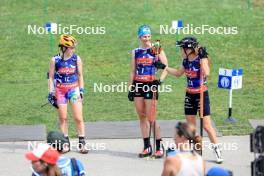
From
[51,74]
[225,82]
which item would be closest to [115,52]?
[225,82]

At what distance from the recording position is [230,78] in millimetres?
15227

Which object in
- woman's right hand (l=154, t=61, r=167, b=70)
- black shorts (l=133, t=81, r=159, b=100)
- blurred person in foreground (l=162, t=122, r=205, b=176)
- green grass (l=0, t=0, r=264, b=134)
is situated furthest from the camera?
green grass (l=0, t=0, r=264, b=134)

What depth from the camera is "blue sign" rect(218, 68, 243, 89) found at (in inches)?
599

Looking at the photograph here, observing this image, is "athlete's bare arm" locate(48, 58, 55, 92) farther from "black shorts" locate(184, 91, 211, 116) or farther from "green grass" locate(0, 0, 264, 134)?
"black shorts" locate(184, 91, 211, 116)

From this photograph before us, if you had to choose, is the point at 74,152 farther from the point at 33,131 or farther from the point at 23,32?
the point at 23,32

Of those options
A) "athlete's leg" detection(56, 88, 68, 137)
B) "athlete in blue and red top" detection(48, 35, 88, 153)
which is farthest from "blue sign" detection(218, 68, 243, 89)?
Result: "athlete's leg" detection(56, 88, 68, 137)

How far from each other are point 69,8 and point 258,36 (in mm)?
6231

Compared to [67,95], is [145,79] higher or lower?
higher

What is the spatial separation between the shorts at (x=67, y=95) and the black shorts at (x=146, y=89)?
962 mm

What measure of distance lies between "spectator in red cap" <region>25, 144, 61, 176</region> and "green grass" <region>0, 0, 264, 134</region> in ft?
25.1

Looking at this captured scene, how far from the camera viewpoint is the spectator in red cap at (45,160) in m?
7.57

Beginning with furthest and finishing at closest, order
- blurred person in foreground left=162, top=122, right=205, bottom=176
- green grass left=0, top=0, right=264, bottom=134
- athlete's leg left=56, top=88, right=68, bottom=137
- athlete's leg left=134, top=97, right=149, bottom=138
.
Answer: green grass left=0, top=0, right=264, bottom=134, athlete's leg left=56, top=88, right=68, bottom=137, athlete's leg left=134, top=97, right=149, bottom=138, blurred person in foreground left=162, top=122, right=205, bottom=176

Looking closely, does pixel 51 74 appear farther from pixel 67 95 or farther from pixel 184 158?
pixel 184 158

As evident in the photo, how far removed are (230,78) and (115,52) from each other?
6.96m
